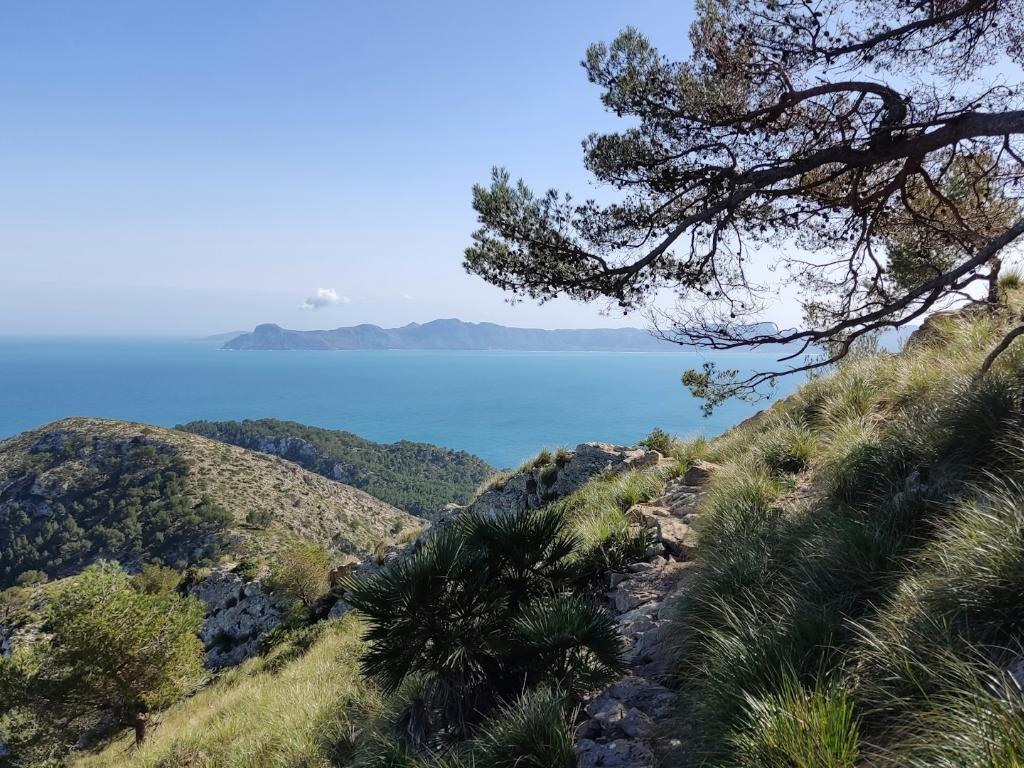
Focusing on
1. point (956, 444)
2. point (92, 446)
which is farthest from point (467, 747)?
point (92, 446)

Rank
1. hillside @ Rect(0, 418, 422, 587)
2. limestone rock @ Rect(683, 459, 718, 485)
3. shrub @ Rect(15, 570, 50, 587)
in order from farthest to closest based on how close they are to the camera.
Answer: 1. hillside @ Rect(0, 418, 422, 587)
2. shrub @ Rect(15, 570, 50, 587)
3. limestone rock @ Rect(683, 459, 718, 485)

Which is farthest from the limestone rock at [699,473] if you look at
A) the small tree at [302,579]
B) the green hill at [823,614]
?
the small tree at [302,579]

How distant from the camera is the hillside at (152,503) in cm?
5381

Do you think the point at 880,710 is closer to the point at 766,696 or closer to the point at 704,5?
the point at 766,696

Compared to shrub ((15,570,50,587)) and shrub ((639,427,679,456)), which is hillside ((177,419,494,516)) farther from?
shrub ((639,427,679,456))

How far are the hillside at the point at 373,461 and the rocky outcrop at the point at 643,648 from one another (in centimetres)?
8853

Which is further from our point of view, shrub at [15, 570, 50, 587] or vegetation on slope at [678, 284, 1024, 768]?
shrub at [15, 570, 50, 587]

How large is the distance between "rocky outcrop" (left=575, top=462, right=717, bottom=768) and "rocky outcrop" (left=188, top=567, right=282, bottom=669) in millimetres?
21885

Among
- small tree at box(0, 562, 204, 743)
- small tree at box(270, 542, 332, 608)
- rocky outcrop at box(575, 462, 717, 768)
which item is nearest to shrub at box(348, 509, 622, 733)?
rocky outcrop at box(575, 462, 717, 768)

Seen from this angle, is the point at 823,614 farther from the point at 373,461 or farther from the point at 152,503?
the point at 373,461

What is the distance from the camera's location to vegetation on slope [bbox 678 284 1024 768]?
2078 mm

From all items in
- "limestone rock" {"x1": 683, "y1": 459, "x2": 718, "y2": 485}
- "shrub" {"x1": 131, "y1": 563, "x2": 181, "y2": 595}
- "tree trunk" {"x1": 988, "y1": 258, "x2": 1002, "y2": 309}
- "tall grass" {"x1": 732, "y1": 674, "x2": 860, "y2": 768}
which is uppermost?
"tree trunk" {"x1": 988, "y1": 258, "x2": 1002, "y2": 309}

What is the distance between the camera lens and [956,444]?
4242 mm

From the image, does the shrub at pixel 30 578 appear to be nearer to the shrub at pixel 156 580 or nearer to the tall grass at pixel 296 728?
the shrub at pixel 156 580
